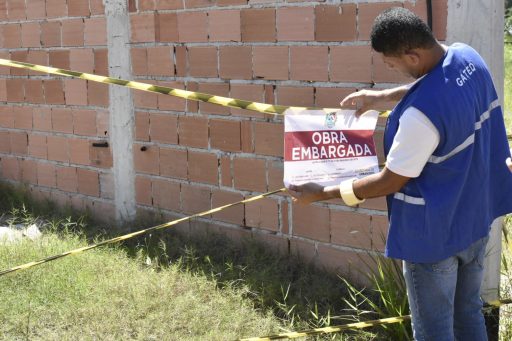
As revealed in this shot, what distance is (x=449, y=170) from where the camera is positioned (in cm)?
260

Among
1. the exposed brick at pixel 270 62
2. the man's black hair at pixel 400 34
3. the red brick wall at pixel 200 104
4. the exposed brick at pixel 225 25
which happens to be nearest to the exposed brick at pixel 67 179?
the red brick wall at pixel 200 104

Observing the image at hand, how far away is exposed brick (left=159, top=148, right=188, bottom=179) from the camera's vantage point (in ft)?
17.6

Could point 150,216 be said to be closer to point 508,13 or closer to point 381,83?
point 381,83

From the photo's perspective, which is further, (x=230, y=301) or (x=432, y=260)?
(x=230, y=301)

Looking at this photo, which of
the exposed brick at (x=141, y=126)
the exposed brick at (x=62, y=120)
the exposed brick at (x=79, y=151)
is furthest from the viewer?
the exposed brick at (x=62, y=120)

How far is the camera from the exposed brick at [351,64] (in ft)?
13.7

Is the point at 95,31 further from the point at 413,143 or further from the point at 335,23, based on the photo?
the point at 413,143

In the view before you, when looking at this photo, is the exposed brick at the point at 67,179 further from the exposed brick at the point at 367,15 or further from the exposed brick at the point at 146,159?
the exposed brick at the point at 367,15

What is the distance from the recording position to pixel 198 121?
5.20 m

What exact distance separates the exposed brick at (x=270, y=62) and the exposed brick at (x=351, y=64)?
15.0 inches

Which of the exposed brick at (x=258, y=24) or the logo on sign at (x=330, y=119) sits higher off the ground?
the exposed brick at (x=258, y=24)

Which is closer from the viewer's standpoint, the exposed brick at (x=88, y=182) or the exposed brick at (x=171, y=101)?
the exposed brick at (x=171, y=101)

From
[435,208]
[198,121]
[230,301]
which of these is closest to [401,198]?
[435,208]

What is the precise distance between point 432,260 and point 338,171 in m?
0.65
